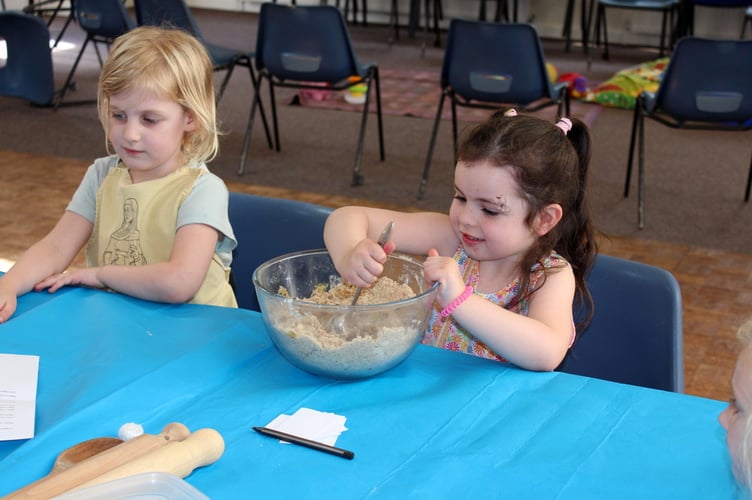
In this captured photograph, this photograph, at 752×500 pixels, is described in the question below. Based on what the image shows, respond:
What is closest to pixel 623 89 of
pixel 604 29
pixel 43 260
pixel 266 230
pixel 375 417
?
pixel 604 29

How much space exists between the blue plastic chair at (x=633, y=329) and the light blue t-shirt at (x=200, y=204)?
0.65m

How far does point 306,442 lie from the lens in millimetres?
990

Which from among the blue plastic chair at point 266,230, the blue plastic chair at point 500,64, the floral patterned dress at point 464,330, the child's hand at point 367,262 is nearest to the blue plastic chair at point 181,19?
the blue plastic chair at point 500,64

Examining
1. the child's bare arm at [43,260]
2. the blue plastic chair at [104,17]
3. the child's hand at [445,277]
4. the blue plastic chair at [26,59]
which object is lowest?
the blue plastic chair at [26,59]

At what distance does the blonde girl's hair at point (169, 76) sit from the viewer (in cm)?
157

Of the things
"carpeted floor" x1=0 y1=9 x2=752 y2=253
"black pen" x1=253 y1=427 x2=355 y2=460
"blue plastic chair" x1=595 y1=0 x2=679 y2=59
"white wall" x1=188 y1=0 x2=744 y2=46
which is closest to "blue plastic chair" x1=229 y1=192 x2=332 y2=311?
"black pen" x1=253 y1=427 x2=355 y2=460

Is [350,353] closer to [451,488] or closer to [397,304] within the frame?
[397,304]

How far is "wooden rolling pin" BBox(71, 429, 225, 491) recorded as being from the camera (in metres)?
0.85

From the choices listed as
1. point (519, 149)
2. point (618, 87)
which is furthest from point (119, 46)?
point (618, 87)

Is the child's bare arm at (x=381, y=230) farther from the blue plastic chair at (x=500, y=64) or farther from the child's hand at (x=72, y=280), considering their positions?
the blue plastic chair at (x=500, y=64)

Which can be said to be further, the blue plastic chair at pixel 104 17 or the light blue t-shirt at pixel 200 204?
the blue plastic chair at pixel 104 17

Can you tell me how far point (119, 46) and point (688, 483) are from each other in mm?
1193

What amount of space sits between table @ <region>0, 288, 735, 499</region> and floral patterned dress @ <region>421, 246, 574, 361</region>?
0.86ft

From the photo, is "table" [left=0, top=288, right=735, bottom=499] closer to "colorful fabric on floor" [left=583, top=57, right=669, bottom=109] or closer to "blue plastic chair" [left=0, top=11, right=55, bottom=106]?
"blue plastic chair" [left=0, top=11, right=55, bottom=106]
